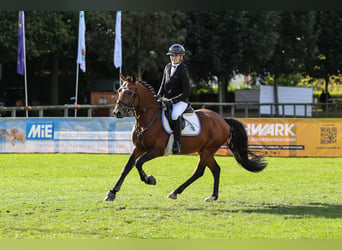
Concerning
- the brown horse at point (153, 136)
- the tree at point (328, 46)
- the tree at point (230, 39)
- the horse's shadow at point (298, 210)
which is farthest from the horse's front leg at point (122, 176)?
the tree at point (328, 46)

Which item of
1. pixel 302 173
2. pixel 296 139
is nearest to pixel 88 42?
pixel 296 139

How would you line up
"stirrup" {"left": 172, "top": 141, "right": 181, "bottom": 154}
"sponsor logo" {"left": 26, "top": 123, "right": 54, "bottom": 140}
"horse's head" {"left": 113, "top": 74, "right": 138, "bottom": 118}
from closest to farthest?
1. "horse's head" {"left": 113, "top": 74, "right": 138, "bottom": 118}
2. "stirrup" {"left": 172, "top": 141, "right": 181, "bottom": 154}
3. "sponsor logo" {"left": 26, "top": 123, "right": 54, "bottom": 140}

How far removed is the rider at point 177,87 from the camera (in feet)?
35.2

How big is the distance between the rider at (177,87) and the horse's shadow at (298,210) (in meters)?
1.84

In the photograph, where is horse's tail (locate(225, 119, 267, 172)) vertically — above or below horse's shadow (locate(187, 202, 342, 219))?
above

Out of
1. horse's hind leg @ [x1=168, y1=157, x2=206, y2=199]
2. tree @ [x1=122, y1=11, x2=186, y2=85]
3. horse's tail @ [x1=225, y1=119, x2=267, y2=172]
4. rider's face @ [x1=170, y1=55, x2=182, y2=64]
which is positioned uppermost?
tree @ [x1=122, y1=11, x2=186, y2=85]

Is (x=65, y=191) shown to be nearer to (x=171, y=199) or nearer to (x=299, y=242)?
(x=171, y=199)

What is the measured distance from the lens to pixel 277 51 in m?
48.4

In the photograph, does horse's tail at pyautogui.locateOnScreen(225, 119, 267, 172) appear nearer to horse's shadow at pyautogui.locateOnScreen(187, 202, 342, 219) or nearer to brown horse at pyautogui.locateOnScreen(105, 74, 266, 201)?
brown horse at pyautogui.locateOnScreen(105, 74, 266, 201)

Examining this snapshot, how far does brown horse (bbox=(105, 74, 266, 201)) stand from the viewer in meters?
10.2

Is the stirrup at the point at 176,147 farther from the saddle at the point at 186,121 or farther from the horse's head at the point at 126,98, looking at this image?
the horse's head at the point at 126,98

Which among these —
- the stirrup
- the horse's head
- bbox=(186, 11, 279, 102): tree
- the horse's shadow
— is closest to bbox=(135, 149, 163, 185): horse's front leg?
the stirrup

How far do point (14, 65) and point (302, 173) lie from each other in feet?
104

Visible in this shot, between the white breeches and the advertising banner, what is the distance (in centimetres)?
1055
